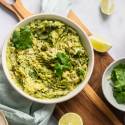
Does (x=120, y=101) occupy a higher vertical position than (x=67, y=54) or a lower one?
lower

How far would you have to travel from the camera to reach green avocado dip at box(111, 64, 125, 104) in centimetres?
136

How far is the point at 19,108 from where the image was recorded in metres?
1.38

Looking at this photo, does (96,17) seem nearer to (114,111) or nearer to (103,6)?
(103,6)

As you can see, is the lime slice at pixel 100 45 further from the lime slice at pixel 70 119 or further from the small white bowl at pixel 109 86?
the lime slice at pixel 70 119

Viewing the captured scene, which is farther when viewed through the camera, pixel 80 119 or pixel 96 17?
pixel 96 17

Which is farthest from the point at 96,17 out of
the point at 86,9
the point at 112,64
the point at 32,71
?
the point at 32,71

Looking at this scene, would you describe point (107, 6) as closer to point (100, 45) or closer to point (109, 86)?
point (100, 45)

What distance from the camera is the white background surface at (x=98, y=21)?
1.46m

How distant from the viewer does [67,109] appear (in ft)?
4.57

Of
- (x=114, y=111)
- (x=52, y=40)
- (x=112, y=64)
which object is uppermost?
(x=52, y=40)

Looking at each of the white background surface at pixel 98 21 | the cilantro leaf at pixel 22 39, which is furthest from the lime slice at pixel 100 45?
the cilantro leaf at pixel 22 39

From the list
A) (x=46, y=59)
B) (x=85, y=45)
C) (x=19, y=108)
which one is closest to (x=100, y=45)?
(x=85, y=45)

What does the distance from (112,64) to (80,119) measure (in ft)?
0.60

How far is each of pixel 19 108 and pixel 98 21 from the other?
0.37 metres
